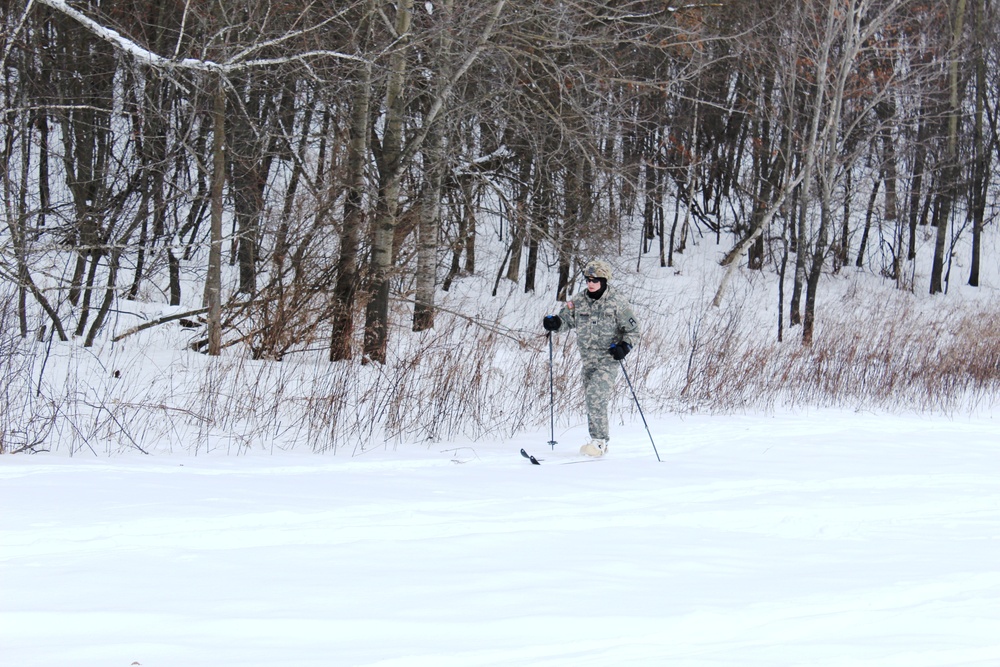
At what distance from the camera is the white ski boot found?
8.09m

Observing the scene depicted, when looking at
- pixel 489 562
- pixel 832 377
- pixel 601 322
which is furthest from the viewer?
pixel 832 377

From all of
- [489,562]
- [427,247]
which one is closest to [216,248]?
[427,247]

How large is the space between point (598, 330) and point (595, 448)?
1028 mm

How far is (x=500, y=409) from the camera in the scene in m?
9.59

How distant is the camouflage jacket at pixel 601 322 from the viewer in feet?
26.4

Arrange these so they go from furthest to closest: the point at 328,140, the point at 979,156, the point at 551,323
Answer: the point at 979,156
the point at 328,140
the point at 551,323

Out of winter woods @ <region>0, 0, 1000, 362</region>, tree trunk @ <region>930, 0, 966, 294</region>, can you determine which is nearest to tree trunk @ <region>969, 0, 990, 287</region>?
tree trunk @ <region>930, 0, 966, 294</region>

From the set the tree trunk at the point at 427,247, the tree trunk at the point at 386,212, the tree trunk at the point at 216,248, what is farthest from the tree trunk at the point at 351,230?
the tree trunk at the point at 216,248

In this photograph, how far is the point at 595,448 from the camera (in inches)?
319

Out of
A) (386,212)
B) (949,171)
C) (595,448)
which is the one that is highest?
(949,171)

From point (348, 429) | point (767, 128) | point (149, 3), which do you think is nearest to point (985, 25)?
point (767, 128)

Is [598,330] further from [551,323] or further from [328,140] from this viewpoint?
[328,140]

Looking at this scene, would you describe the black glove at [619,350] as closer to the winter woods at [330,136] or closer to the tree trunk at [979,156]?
the winter woods at [330,136]

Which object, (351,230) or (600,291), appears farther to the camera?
(351,230)
